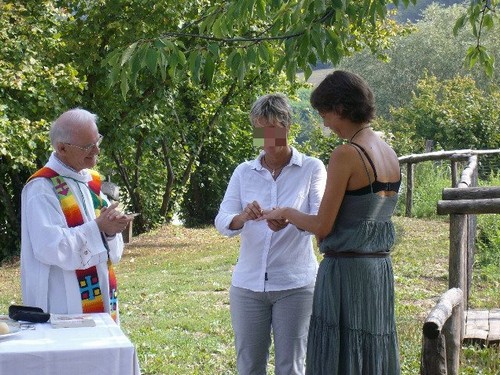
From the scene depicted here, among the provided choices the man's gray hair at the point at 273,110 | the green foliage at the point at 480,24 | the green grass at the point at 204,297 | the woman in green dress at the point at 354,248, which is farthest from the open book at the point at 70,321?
the green foliage at the point at 480,24

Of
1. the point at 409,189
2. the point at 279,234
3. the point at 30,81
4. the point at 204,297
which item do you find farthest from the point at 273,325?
the point at 409,189

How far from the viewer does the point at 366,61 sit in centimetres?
7112

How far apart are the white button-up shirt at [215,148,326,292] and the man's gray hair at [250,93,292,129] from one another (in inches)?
10.1

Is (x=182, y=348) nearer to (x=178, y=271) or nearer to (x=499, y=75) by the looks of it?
(x=178, y=271)

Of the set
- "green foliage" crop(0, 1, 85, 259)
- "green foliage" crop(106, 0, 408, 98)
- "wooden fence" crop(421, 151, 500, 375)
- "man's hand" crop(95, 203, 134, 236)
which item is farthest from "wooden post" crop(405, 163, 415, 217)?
"man's hand" crop(95, 203, 134, 236)

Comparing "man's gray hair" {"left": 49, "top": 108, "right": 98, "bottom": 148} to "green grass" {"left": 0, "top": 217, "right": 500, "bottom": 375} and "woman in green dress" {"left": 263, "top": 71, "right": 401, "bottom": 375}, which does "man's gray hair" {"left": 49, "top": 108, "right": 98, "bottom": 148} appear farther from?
"green grass" {"left": 0, "top": 217, "right": 500, "bottom": 375}

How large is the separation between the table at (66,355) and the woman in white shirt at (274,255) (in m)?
1.21

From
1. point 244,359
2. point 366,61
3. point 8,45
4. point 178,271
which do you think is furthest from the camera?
point 366,61

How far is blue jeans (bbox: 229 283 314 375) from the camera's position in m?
4.83

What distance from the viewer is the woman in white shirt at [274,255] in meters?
4.82

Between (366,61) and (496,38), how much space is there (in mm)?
11823

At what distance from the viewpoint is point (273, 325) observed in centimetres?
492

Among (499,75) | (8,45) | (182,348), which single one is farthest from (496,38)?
(182,348)

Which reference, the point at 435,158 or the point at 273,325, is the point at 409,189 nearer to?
the point at 435,158
